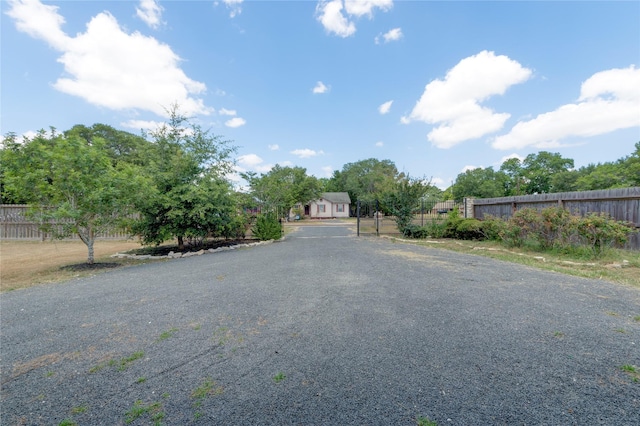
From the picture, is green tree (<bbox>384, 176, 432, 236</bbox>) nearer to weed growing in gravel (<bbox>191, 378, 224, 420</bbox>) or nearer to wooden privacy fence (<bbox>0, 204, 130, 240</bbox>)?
weed growing in gravel (<bbox>191, 378, 224, 420</bbox>)

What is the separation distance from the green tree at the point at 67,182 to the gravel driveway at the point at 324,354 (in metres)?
2.70

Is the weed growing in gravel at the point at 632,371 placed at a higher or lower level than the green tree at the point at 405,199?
lower

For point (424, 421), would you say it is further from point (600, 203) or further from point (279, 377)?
point (600, 203)

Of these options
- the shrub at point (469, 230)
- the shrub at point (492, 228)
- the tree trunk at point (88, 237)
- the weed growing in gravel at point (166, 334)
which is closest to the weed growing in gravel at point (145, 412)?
the weed growing in gravel at point (166, 334)

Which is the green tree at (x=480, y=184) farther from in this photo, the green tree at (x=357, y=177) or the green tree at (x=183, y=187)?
the green tree at (x=183, y=187)

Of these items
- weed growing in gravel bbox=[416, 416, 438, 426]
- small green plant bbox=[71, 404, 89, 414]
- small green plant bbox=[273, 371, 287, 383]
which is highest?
weed growing in gravel bbox=[416, 416, 438, 426]

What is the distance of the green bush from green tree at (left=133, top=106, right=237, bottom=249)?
228 centimetres

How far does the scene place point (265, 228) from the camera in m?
12.3

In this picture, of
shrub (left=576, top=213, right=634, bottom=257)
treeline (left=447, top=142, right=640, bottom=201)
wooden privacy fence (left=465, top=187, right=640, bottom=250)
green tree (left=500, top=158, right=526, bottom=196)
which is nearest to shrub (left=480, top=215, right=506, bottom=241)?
wooden privacy fence (left=465, top=187, right=640, bottom=250)

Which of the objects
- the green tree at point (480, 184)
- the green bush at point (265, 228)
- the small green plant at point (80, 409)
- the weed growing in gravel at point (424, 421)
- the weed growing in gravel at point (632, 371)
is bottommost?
the small green plant at point (80, 409)

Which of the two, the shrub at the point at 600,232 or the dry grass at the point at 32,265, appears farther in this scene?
the shrub at the point at 600,232

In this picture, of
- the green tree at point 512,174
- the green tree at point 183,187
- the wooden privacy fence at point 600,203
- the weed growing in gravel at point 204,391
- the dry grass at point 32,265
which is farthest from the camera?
the green tree at point 512,174

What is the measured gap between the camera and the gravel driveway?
176 cm

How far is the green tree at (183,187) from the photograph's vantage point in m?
8.80
